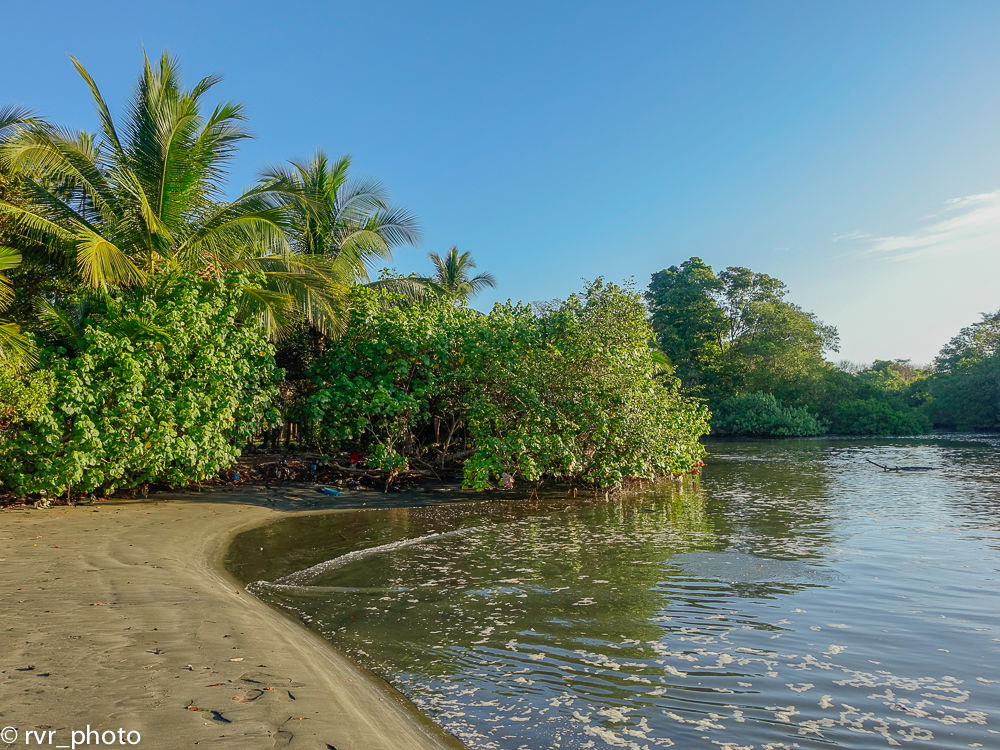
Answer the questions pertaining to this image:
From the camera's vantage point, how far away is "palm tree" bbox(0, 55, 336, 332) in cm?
1295

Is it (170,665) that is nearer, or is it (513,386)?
(170,665)

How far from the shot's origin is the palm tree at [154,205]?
13.0m

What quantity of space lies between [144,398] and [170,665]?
915cm

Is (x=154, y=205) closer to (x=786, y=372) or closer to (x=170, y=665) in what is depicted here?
(x=170, y=665)

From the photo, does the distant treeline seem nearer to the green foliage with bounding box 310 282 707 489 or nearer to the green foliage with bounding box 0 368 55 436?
the green foliage with bounding box 310 282 707 489

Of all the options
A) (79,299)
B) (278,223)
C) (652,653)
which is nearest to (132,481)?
(79,299)

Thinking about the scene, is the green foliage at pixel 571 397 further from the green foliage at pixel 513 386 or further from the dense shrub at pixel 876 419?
the dense shrub at pixel 876 419

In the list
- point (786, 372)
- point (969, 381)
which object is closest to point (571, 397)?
point (786, 372)

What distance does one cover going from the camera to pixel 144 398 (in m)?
12.6

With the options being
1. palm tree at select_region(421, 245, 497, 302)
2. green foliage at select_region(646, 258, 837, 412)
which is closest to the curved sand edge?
palm tree at select_region(421, 245, 497, 302)

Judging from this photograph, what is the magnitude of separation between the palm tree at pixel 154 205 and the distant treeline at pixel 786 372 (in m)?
34.3

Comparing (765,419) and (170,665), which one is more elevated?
(765,419)

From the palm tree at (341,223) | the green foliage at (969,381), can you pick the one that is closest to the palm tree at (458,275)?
the palm tree at (341,223)

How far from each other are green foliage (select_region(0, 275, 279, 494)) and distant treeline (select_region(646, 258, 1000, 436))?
119ft
